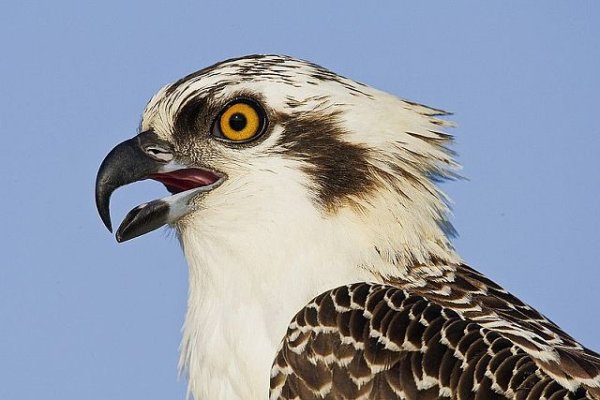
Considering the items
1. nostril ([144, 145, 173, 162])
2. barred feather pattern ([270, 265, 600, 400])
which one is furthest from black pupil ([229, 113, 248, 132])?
barred feather pattern ([270, 265, 600, 400])

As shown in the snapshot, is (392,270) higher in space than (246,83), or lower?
lower

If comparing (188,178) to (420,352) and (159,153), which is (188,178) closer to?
(159,153)

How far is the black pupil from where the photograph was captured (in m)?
9.55

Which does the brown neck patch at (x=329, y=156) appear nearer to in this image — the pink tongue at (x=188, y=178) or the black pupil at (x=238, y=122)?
the black pupil at (x=238, y=122)

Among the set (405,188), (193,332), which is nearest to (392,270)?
(405,188)

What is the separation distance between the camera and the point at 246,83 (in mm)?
9586

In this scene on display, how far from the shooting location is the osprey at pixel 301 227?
8961 mm

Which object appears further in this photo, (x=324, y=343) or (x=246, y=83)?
(x=246, y=83)

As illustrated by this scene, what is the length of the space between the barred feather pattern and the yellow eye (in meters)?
1.01

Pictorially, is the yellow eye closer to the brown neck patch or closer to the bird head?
the bird head

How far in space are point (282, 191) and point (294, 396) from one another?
1168 millimetres

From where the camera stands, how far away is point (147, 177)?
962 centimetres

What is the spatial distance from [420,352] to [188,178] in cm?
179

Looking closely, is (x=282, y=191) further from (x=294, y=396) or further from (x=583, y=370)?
(x=583, y=370)
